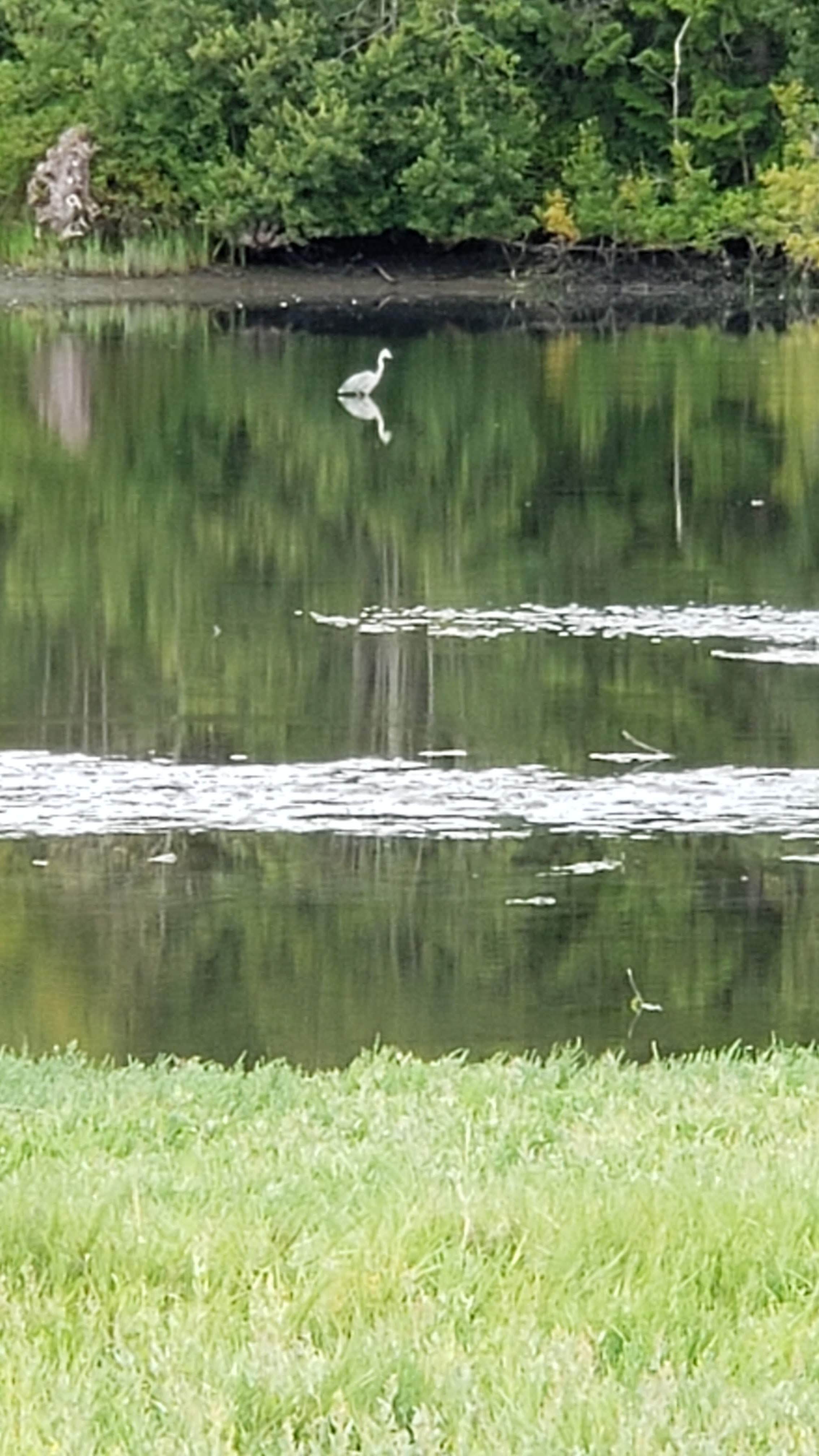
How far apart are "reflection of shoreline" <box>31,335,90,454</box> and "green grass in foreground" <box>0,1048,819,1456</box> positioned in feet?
69.1

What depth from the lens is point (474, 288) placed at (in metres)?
50.9

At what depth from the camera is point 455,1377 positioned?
4.57 metres

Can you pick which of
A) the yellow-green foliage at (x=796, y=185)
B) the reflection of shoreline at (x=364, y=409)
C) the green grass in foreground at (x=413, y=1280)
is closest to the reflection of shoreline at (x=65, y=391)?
the reflection of shoreline at (x=364, y=409)

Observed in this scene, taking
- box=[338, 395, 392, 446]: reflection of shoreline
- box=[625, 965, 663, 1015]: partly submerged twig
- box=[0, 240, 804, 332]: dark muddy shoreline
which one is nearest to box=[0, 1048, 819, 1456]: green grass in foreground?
box=[625, 965, 663, 1015]: partly submerged twig

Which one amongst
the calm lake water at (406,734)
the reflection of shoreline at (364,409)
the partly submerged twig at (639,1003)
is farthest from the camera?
the reflection of shoreline at (364,409)

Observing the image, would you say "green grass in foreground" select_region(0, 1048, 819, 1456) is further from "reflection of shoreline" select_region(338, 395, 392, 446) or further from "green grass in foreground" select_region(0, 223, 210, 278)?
"green grass in foreground" select_region(0, 223, 210, 278)

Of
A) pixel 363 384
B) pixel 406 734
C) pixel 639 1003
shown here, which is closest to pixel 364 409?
pixel 363 384

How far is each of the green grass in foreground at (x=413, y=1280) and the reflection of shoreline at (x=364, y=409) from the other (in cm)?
2310

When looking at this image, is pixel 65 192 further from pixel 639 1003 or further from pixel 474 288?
pixel 639 1003

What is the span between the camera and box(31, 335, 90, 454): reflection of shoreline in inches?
1136

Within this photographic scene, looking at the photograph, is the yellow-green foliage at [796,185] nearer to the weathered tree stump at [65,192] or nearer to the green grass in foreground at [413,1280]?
the weathered tree stump at [65,192]

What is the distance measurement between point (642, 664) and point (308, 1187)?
11.0m

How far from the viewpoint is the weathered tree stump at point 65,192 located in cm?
4981

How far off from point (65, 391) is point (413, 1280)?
2788 centimetres
